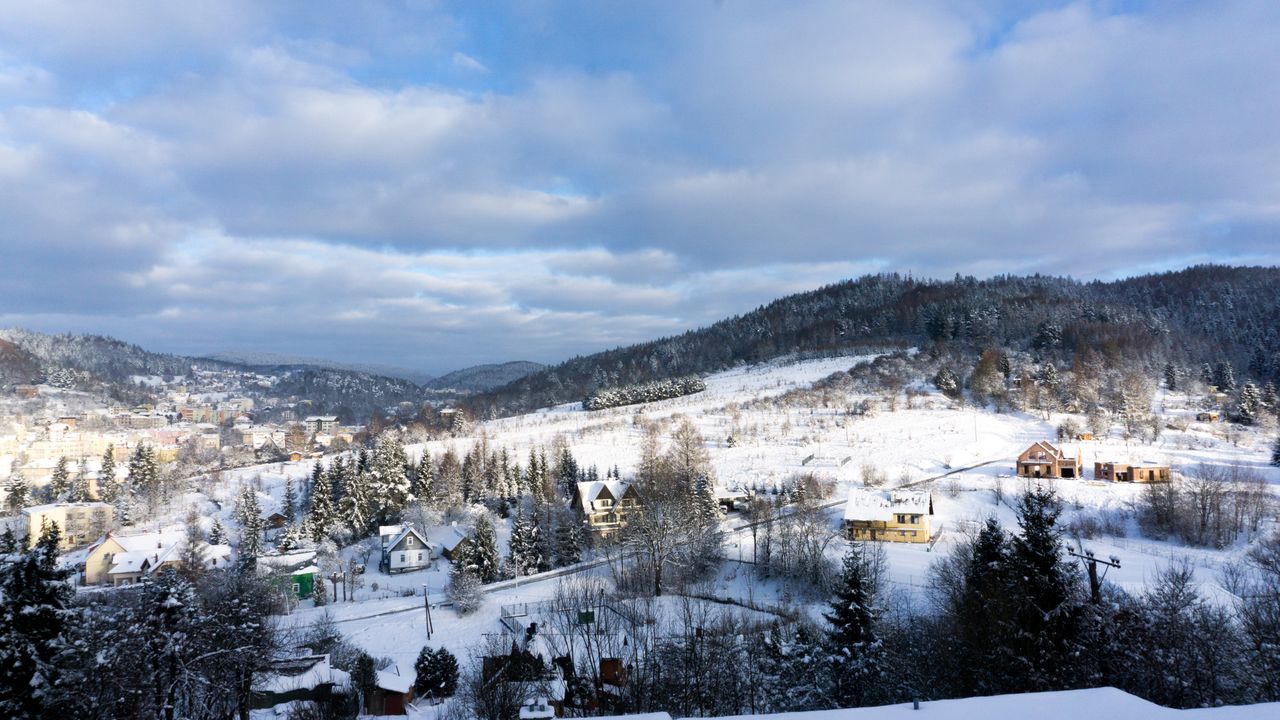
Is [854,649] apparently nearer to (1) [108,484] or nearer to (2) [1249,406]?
(2) [1249,406]

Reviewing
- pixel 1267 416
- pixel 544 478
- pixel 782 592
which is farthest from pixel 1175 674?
pixel 1267 416

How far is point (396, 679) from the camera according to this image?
770 inches

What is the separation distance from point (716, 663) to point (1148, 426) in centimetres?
5548

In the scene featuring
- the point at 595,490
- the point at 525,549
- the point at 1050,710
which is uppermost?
the point at 1050,710

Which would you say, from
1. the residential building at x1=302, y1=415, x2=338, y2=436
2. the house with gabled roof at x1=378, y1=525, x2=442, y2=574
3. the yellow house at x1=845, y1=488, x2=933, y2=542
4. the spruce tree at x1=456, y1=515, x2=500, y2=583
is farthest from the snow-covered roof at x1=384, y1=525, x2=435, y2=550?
the residential building at x1=302, y1=415, x2=338, y2=436

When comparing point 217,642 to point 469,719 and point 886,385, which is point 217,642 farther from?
point 886,385

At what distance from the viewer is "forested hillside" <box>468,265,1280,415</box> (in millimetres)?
84062

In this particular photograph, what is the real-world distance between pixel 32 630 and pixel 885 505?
32172 mm

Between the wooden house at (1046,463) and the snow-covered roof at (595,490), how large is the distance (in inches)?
1066

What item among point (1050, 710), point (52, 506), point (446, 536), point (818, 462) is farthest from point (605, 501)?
point (52, 506)

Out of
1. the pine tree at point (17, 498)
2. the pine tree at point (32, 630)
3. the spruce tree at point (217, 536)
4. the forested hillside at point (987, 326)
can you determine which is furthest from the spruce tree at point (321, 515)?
the forested hillside at point (987, 326)

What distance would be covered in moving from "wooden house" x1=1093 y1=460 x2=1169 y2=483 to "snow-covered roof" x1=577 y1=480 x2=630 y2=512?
31842 millimetres

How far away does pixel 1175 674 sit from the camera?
1236cm

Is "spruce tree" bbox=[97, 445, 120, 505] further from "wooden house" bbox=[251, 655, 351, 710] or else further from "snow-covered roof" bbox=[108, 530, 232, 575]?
"wooden house" bbox=[251, 655, 351, 710]
